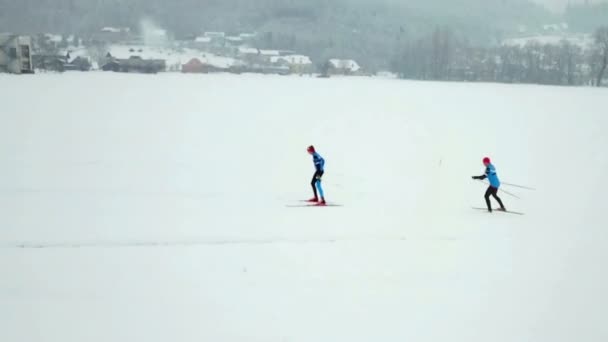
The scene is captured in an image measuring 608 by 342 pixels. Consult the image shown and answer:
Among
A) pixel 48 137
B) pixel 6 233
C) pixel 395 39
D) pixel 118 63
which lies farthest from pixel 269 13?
pixel 6 233

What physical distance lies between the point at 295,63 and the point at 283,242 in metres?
114

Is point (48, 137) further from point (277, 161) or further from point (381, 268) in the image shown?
point (381, 268)

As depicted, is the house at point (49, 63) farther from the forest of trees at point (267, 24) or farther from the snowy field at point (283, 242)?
the forest of trees at point (267, 24)

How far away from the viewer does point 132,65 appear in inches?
3656

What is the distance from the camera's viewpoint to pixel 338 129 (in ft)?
106

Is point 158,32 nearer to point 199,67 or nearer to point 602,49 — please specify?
point 199,67

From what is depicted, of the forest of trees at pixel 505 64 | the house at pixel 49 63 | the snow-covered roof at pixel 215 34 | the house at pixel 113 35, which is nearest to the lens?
the house at pixel 49 63

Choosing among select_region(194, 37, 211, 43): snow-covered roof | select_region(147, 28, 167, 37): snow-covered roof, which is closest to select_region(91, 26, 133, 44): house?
select_region(147, 28, 167, 37): snow-covered roof

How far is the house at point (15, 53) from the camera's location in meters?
70.4

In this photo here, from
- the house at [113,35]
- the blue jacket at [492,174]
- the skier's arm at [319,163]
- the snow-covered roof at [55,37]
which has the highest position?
the house at [113,35]

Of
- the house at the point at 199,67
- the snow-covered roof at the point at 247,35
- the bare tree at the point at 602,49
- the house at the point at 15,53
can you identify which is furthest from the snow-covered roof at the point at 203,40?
the bare tree at the point at 602,49

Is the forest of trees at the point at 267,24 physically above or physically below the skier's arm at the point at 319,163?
above

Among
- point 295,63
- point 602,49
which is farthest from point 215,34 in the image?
point 602,49

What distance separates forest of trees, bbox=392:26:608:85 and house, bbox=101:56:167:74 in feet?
176
